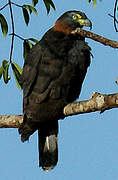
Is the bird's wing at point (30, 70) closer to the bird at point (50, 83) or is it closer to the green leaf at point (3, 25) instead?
the bird at point (50, 83)

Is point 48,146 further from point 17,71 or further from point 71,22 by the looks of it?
point 71,22

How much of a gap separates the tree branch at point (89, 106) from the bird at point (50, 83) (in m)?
0.17

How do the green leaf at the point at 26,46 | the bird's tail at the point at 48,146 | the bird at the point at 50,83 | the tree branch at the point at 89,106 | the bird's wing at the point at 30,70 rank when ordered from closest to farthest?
the tree branch at the point at 89,106
the bird at the point at 50,83
the bird's wing at the point at 30,70
the green leaf at the point at 26,46
the bird's tail at the point at 48,146

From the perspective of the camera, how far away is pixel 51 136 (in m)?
5.57

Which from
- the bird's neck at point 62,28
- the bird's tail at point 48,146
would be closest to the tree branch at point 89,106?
the bird's tail at point 48,146

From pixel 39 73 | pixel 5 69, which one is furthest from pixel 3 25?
pixel 39 73

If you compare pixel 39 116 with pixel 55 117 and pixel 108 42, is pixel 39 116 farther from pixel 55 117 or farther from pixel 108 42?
pixel 108 42

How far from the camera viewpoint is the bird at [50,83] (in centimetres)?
489

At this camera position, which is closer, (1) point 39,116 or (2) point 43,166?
(1) point 39,116

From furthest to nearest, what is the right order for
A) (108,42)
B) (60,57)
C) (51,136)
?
(51,136)
(60,57)
(108,42)

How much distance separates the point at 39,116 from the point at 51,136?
77 cm

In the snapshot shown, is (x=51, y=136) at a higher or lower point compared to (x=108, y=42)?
lower

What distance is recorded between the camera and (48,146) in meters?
5.63

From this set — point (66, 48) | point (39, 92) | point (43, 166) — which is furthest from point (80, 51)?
point (43, 166)
